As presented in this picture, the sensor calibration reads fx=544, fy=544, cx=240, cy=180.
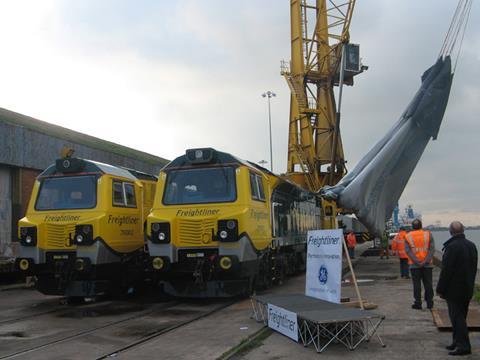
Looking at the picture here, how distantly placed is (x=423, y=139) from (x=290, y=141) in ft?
61.0

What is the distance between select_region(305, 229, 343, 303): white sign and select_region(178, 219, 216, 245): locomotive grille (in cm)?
215

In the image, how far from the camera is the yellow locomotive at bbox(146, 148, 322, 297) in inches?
438

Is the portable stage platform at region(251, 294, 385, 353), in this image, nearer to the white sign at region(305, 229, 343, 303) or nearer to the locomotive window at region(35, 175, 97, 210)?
the white sign at region(305, 229, 343, 303)

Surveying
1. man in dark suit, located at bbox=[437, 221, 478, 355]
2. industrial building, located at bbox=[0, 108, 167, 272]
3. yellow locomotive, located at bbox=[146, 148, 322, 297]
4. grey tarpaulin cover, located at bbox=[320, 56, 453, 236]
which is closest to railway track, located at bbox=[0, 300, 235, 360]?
yellow locomotive, located at bbox=[146, 148, 322, 297]

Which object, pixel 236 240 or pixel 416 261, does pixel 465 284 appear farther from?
pixel 236 240

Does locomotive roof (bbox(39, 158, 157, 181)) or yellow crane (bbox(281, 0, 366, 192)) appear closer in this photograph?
locomotive roof (bbox(39, 158, 157, 181))

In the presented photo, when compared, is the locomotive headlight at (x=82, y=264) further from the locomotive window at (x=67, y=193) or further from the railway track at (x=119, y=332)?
the locomotive window at (x=67, y=193)

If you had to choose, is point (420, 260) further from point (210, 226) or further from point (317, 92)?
point (317, 92)

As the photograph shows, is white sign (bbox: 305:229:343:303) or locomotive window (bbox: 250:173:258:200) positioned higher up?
locomotive window (bbox: 250:173:258:200)

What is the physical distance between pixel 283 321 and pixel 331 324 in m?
0.81

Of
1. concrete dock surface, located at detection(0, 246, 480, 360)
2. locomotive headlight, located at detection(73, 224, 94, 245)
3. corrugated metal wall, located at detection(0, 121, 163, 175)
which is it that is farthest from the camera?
corrugated metal wall, located at detection(0, 121, 163, 175)

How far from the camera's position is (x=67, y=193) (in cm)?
1250

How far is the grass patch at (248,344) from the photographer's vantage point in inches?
276

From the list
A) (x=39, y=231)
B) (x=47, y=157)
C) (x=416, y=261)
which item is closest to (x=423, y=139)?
(x=416, y=261)
